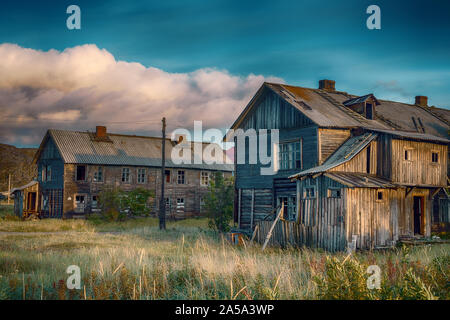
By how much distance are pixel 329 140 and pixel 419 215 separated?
571 cm

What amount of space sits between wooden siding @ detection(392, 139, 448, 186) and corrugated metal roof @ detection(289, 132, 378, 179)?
1306 millimetres

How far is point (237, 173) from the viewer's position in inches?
988

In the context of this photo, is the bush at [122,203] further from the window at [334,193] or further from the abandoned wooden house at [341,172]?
the window at [334,193]

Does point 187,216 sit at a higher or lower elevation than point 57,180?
lower

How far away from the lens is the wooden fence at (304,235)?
16.1 meters

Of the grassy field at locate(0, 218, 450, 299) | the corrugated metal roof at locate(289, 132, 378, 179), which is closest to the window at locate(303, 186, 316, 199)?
the corrugated metal roof at locate(289, 132, 378, 179)

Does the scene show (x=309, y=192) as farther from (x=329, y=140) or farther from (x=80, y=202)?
(x=80, y=202)

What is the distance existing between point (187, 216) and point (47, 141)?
1497 centimetres

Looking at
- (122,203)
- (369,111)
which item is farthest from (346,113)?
(122,203)

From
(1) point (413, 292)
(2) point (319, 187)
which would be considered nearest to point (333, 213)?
(2) point (319, 187)

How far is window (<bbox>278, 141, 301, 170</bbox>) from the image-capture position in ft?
69.6

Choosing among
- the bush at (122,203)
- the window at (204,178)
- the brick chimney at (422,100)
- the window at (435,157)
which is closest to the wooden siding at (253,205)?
the window at (435,157)

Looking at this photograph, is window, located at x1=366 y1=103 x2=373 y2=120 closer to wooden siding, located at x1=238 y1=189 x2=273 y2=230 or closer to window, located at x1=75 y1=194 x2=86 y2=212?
wooden siding, located at x1=238 y1=189 x2=273 y2=230
